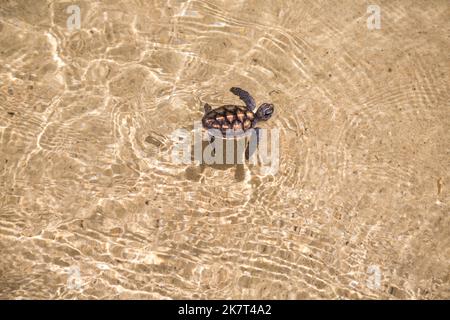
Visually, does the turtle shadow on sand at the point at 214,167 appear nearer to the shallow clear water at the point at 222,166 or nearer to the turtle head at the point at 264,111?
the shallow clear water at the point at 222,166

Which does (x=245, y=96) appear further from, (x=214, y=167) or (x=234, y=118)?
(x=214, y=167)

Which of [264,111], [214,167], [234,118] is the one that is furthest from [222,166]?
[264,111]

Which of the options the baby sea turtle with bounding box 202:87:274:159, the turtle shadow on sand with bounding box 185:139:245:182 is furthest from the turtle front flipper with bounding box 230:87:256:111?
the turtle shadow on sand with bounding box 185:139:245:182

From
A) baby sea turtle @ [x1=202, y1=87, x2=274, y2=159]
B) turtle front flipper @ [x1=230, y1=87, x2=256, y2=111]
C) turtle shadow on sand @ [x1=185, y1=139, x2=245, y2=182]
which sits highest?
turtle front flipper @ [x1=230, y1=87, x2=256, y2=111]

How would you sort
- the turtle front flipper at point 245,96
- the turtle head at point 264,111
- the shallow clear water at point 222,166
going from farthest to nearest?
the turtle front flipper at point 245,96 → the turtle head at point 264,111 → the shallow clear water at point 222,166

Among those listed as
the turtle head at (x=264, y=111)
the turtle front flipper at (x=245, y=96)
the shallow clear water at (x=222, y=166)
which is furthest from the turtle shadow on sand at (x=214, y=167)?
the turtle front flipper at (x=245, y=96)

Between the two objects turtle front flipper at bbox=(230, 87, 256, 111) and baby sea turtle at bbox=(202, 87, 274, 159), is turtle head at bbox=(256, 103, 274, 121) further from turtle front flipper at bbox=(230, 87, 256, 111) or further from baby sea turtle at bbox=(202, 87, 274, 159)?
turtle front flipper at bbox=(230, 87, 256, 111)

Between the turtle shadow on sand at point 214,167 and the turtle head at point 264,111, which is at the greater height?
the turtle head at point 264,111
